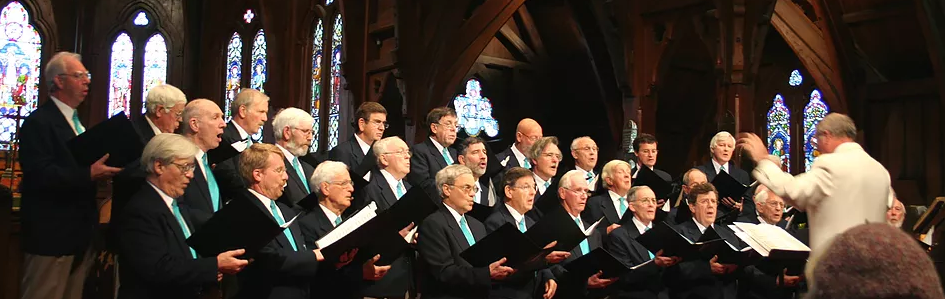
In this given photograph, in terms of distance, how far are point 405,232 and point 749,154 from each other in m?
1.85

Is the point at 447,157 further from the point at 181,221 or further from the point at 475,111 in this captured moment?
the point at 475,111

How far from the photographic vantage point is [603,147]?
13.6 metres

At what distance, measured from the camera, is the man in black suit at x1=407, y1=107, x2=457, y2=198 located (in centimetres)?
625

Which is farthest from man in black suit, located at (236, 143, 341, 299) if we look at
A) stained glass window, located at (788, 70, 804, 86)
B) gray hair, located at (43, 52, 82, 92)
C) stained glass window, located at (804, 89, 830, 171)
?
stained glass window, located at (788, 70, 804, 86)

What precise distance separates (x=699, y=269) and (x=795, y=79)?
24.8 feet

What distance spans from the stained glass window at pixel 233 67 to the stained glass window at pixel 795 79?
311 inches

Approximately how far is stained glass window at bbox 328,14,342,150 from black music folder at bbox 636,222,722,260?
8.22 m

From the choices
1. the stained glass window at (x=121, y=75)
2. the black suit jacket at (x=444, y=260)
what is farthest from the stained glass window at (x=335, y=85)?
the black suit jacket at (x=444, y=260)

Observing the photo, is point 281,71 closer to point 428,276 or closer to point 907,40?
point 907,40

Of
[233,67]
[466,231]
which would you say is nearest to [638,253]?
[466,231]

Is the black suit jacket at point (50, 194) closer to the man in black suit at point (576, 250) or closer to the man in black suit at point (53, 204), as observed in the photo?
the man in black suit at point (53, 204)

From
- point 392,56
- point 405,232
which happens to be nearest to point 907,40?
point 392,56

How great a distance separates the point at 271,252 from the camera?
4.06 metres

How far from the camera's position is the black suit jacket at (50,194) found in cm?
391
